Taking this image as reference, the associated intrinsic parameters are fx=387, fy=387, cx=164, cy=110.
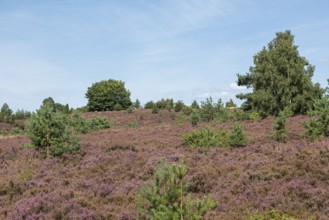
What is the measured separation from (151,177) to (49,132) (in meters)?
7.58

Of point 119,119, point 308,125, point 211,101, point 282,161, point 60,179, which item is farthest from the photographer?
point 119,119

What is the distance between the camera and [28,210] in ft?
41.4

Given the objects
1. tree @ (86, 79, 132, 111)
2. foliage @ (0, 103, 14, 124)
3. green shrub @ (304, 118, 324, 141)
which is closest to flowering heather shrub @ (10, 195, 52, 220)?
green shrub @ (304, 118, 324, 141)

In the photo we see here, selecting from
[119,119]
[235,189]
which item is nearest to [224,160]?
[235,189]

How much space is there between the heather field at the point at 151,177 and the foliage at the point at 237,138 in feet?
1.96

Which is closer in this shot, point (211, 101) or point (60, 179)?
point (60, 179)

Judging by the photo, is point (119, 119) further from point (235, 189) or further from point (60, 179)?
point (235, 189)

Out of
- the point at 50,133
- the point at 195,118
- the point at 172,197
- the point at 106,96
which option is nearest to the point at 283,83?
the point at 195,118

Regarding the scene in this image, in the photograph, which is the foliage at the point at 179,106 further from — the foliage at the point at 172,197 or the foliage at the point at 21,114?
the foliage at the point at 172,197

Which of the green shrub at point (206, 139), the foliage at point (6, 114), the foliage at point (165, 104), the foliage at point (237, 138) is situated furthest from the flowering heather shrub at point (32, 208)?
the foliage at point (165, 104)

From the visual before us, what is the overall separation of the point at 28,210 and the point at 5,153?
12408 mm

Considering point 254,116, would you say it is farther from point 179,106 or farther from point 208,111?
point 179,106

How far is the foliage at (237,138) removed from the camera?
67.4 ft

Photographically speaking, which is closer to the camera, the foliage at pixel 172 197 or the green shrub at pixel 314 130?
the foliage at pixel 172 197
